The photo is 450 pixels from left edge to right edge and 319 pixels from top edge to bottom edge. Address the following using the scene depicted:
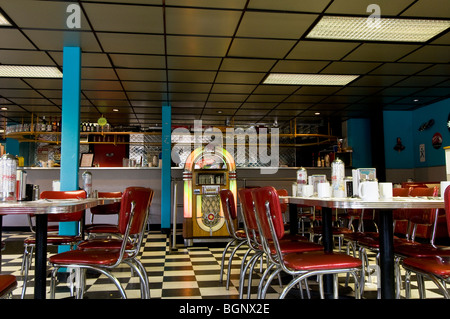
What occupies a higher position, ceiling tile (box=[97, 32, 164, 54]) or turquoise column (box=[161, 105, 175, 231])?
ceiling tile (box=[97, 32, 164, 54])

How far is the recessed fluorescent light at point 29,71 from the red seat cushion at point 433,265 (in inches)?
231

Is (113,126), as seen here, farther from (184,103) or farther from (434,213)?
(434,213)

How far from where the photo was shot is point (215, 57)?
550 centimetres

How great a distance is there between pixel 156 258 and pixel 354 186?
3412 millimetres

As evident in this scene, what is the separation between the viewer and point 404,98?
7.96m

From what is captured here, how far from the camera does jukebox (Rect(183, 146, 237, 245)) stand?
637 cm

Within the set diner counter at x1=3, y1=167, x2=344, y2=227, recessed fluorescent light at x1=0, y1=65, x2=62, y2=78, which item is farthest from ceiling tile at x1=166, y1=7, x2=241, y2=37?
diner counter at x1=3, y1=167, x2=344, y2=227

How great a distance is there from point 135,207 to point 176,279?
6.44 feet

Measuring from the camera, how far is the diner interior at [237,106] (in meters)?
3.35

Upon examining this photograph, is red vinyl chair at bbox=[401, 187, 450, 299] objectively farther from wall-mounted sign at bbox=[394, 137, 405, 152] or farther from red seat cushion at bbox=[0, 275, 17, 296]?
wall-mounted sign at bbox=[394, 137, 405, 152]

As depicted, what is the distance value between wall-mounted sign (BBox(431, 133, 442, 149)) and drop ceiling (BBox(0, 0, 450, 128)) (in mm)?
799

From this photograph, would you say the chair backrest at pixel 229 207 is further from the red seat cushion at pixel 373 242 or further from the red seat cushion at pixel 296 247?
the red seat cushion at pixel 373 242
